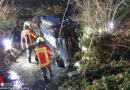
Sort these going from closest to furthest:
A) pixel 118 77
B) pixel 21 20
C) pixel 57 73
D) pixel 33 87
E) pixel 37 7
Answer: pixel 118 77
pixel 33 87
pixel 57 73
pixel 21 20
pixel 37 7

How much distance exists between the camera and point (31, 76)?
7871mm

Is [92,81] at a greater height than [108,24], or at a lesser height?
lesser

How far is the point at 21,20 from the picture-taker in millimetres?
15250

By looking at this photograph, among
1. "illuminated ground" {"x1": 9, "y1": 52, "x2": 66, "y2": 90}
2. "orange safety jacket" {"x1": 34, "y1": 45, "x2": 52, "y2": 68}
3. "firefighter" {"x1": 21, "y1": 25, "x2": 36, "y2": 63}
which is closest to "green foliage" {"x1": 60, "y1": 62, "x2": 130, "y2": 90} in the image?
"illuminated ground" {"x1": 9, "y1": 52, "x2": 66, "y2": 90}

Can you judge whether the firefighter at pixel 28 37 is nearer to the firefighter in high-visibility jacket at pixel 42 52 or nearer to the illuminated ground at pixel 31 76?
the illuminated ground at pixel 31 76

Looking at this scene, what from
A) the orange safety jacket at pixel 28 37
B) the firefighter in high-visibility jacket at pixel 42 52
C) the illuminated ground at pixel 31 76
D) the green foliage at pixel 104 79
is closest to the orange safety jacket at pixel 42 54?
the firefighter in high-visibility jacket at pixel 42 52

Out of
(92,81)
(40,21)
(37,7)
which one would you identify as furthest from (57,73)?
(37,7)

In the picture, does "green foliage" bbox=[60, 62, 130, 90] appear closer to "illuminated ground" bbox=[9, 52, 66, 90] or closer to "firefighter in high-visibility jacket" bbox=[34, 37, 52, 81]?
"illuminated ground" bbox=[9, 52, 66, 90]

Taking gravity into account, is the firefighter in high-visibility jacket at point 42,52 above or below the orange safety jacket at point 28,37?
below

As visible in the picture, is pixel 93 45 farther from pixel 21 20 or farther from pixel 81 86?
pixel 21 20

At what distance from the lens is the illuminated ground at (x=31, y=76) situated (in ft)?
23.0

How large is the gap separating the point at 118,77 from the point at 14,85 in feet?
15.7

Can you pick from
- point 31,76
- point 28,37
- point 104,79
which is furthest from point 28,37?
point 104,79

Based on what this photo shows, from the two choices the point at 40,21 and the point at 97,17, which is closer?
the point at 97,17
